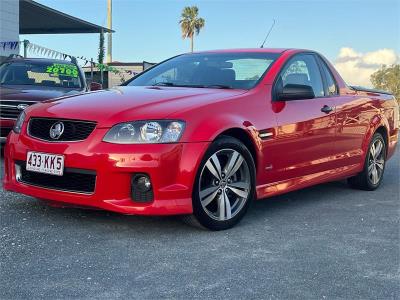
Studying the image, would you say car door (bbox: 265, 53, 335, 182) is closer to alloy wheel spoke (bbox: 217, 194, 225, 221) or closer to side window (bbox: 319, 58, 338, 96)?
side window (bbox: 319, 58, 338, 96)

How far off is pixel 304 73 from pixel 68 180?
2582mm

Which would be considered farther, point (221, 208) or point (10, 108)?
point (10, 108)

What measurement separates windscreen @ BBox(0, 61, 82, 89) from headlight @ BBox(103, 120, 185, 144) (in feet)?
16.8

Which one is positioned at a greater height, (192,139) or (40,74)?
(40,74)

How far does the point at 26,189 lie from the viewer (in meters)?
4.11

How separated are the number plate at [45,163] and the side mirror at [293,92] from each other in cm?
193

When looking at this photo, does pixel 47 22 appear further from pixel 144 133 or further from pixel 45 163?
pixel 144 133

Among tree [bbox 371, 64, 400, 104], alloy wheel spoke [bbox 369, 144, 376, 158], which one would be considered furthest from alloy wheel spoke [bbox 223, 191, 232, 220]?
tree [bbox 371, 64, 400, 104]

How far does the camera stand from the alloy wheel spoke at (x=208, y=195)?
13.0 feet

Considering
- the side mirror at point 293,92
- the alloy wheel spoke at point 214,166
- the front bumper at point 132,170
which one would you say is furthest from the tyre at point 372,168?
the front bumper at point 132,170

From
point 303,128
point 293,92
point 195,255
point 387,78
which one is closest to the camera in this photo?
point 195,255

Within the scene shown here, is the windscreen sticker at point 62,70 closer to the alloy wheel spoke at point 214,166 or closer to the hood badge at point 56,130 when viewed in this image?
the hood badge at point 56,130

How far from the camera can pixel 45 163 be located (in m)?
3.92

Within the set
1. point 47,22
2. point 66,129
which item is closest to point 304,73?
point 66,129
